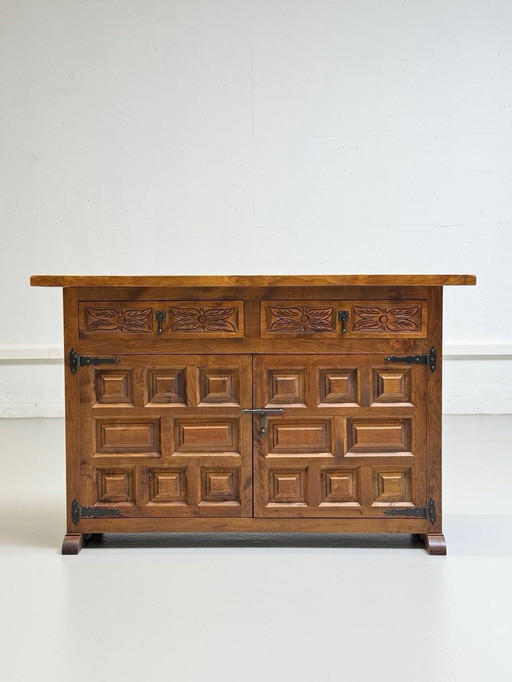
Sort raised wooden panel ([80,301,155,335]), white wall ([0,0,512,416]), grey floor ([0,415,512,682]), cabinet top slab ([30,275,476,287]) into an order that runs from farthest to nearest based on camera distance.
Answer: white wall ([0,0,512,416]) → raised wooden panel ([80,301,155,335]) → cabinet top slab ([30,275,476,287]) → grey floor ([0,415,512,682])

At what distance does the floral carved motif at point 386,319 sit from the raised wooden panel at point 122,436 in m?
0.97

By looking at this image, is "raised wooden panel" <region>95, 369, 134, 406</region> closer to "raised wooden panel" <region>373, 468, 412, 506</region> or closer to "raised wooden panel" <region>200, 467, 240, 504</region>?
"raised wooden panel" <region>200, 467, 240, 504</region>

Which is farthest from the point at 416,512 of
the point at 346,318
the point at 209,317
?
the point at 209,317

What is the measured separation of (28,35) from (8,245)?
1918 millimetres

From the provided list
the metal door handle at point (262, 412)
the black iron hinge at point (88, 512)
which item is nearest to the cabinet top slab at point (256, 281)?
the metal door handle at point (262, 412)

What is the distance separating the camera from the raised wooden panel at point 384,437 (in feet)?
12.0

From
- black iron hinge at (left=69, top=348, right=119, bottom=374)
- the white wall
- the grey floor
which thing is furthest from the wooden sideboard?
the white wall

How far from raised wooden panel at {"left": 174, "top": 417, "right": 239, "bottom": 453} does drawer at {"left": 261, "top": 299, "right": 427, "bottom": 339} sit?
43cm

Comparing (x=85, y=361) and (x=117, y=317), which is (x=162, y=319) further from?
(x=85, y=361)

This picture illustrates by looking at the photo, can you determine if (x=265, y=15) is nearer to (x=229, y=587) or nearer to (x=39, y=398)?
(x=39, y=398)

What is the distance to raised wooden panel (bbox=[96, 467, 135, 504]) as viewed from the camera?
3676 mm

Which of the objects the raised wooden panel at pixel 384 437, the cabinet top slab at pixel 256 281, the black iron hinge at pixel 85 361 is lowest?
the raised wooden panel at pixel 384 437

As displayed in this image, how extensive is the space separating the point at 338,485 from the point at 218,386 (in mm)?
670

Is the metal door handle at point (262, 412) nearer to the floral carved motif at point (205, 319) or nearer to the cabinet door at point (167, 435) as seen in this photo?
the cabinet door at point (167, 435)
